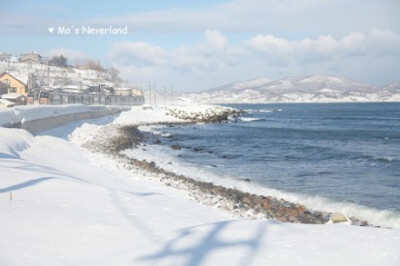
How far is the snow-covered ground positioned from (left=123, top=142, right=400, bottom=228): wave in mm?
4236

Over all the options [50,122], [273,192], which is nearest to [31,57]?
[50,122]

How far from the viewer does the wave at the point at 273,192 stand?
391 inches

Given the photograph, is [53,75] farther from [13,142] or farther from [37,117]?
[13,142]

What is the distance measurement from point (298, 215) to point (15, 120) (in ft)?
46.1

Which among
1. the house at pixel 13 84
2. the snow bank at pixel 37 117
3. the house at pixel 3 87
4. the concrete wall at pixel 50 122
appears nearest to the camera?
the snow bank at pixel 37 117

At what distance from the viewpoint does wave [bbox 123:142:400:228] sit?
993 cm

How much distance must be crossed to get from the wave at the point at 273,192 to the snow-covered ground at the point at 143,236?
424 centimetres

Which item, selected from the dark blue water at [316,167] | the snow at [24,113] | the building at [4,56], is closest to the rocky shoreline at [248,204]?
the dark blue water at [316,167]

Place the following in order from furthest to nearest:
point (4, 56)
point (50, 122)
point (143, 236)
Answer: point (4, 56), point (50, 122), point (143, 236)

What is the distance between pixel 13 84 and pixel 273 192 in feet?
186

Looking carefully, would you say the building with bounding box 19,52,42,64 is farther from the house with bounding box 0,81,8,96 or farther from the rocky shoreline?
the rocky shoreline

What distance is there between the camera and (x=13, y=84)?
59875mm

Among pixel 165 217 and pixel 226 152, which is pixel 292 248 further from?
pixel 226 152

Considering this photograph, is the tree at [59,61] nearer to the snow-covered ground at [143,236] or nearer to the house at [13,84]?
the house at [13,84]
